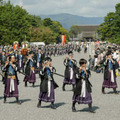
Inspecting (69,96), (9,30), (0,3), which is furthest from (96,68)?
(0,3)

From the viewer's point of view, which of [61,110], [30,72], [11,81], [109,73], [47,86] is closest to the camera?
[61,110]

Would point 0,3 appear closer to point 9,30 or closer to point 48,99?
point 9,30

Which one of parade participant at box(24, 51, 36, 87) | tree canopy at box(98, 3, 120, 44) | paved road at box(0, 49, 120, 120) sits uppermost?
tree canopy at box(98, 3, 120, 44)

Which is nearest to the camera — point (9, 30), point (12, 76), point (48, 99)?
point (48, 99)

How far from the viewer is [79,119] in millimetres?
8727

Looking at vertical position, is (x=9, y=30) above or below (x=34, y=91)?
above

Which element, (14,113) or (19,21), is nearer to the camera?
(14,113)

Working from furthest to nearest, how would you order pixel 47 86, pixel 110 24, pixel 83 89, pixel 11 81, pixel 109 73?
pixel 110 24 < pixel 109 73 < pixel 11 81 < pixel 47 86 < pixel 83 89

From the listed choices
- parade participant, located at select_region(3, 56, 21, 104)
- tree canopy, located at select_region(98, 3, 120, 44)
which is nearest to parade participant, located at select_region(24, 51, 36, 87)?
parade participant, located at select_region(3, 56, 21, 104)

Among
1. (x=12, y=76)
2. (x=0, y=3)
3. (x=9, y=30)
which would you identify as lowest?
(x=12, y=76)

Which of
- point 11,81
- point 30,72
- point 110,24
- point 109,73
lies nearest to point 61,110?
point 11,81

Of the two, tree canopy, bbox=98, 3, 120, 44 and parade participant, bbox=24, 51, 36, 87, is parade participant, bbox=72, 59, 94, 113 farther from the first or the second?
tree canopy, bbox=98, 3, 120, 44

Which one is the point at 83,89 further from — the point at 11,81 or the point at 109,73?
the point at 109,73

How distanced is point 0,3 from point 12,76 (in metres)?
59.3
